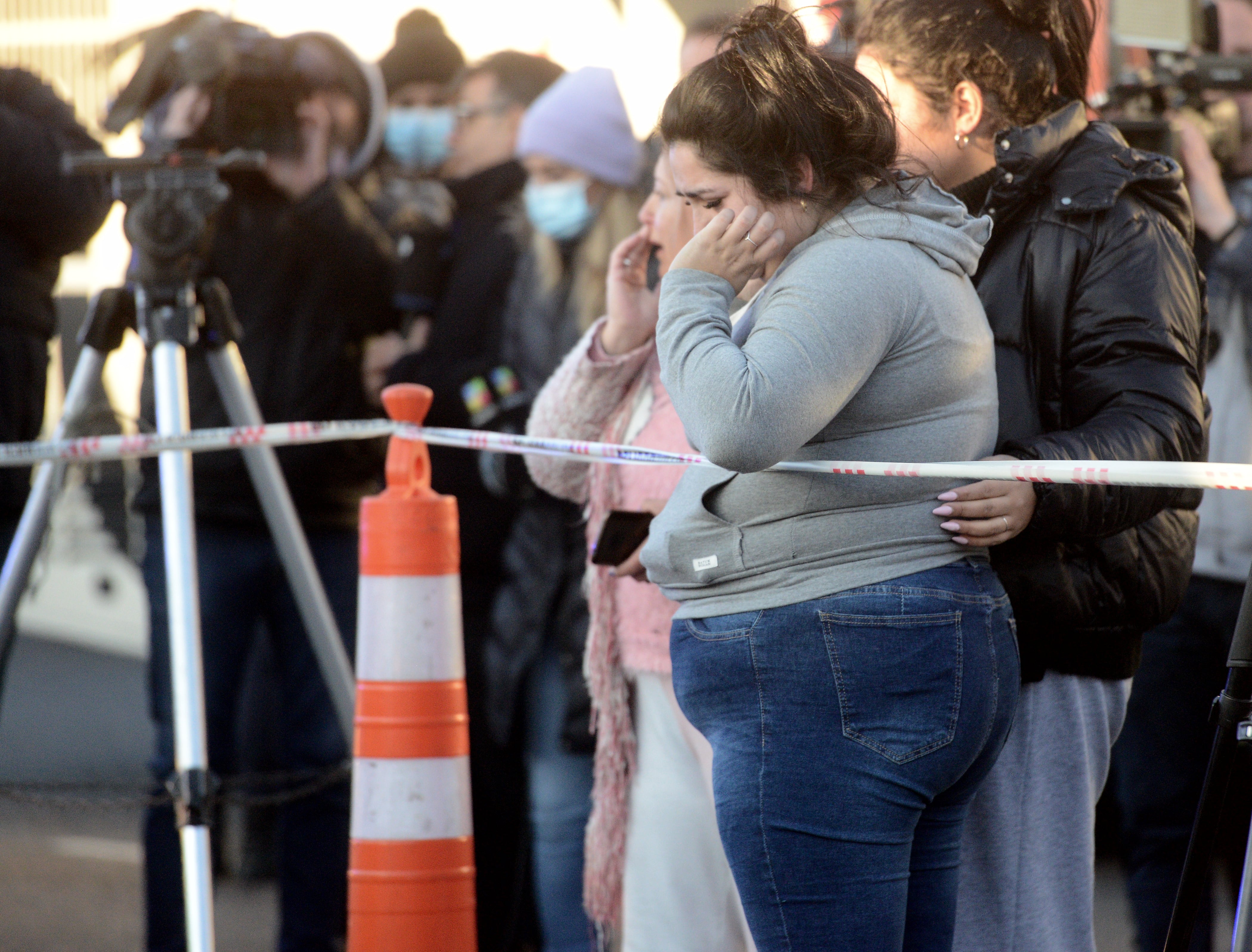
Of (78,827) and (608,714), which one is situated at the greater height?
(608,714)

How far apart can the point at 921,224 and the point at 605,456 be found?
63cm

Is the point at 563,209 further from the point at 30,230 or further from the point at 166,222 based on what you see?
the point at 30,230

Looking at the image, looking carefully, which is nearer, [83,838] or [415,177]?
[83,838]

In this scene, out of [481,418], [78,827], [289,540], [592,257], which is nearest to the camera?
[289,540]

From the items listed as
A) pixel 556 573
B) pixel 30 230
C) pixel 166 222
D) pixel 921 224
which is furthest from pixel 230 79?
pixel 921 224

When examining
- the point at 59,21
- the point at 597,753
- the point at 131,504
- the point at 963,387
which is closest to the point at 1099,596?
the point at 963,387

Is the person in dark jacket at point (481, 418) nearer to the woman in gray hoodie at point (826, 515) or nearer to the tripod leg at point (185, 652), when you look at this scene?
the tripod leg at point (185, 652)

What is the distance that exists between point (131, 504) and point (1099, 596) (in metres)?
2.32

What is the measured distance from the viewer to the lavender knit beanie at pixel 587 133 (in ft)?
10.8

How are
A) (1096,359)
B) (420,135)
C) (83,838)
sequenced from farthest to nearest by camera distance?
(83,838)
(420,135)
(1096,359)

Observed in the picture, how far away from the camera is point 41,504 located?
8.55 ft

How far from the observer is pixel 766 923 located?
1.48m

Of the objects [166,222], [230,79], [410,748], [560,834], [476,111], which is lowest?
[560,834]

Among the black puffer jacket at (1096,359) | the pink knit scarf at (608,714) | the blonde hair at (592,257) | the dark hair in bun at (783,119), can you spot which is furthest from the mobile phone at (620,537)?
the blonde hair at (592,257)
